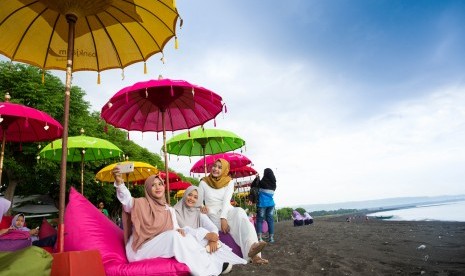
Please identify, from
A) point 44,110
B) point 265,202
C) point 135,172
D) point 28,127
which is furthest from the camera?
point 44,110

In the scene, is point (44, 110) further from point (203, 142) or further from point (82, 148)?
point (203, 142)

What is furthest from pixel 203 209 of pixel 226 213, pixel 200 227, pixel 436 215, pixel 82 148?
pixel 436 215

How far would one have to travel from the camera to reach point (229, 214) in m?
5.09

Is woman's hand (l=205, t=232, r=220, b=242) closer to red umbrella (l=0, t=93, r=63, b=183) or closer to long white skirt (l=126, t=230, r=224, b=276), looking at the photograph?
long white skirt (l=126, t=230, r=224, b=276)

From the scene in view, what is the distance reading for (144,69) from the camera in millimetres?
4566

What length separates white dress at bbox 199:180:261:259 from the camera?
4711mm

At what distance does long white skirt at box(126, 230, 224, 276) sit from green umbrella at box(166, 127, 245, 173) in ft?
15.4

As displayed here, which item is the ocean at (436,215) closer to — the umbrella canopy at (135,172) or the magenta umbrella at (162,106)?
the umbrella canopy at (135,172)

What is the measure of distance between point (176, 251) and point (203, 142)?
5572 millimetres

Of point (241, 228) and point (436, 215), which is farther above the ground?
point (241, 228)

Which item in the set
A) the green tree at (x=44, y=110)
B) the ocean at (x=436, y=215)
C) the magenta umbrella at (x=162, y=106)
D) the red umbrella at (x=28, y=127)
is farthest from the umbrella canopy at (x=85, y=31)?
the ocean at (x=436, y=215)

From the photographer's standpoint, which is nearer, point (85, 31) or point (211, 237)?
point (211, 237)

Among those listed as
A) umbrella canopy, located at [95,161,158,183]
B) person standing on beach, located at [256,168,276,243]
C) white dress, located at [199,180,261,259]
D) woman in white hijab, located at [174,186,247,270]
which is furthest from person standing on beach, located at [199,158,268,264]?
umbrella canopy, located at [95,161,158,183]

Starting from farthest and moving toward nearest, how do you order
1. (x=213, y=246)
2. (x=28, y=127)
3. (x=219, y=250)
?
(x=28, y=127) < (x=219, y=250) < (x=213, y=246)
